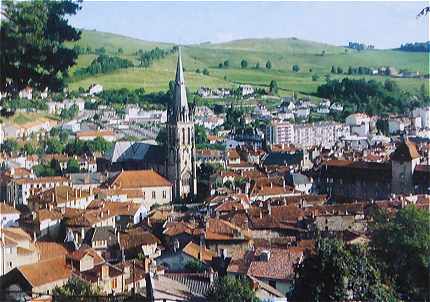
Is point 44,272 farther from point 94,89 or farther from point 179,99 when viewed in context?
point 94,89

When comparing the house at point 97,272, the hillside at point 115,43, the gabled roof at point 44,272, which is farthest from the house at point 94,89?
the gabled roof at point 44,272

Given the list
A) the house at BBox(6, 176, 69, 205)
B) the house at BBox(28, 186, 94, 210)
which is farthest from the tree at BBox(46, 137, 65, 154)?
the house at BBox(28, 186, 94, 210)

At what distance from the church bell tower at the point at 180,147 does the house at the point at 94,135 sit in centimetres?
2098

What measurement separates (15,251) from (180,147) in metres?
20.6

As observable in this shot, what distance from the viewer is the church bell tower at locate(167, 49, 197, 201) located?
39.6 meters

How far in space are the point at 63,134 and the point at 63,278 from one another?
1793 inches

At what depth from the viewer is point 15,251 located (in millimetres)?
19797

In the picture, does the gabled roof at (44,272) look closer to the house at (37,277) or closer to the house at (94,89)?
the house at (37,277)

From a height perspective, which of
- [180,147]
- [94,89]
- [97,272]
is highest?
[97,272]

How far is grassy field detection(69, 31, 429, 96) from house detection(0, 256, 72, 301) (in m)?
64.4

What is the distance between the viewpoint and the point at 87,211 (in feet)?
95.3

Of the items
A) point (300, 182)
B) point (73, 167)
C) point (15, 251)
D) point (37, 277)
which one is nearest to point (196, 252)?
point (37, 277)

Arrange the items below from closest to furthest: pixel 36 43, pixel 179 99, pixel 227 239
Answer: pixel 36 43
pixel 227 239
pixel 179 99

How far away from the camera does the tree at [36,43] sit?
354 inches
